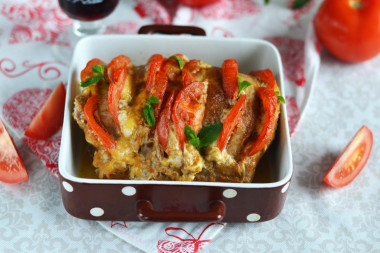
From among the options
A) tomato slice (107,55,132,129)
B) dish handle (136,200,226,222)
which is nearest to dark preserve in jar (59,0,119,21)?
tomato slice (107,55,132,129)

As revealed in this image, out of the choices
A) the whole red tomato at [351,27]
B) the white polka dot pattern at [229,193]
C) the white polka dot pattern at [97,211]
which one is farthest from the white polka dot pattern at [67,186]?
the whole red tomato at [351,27]

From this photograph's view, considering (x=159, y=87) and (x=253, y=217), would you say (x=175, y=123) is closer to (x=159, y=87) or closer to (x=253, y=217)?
(x=159, y=87)

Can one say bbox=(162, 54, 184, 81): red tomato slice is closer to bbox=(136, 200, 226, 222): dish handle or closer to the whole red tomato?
bbox=(136, 200, 226, 222): dish handle

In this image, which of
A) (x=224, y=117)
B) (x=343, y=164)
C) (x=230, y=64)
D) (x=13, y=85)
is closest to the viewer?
(x=224, y=117)

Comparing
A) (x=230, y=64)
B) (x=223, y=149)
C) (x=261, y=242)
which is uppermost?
(x=230, y=64)

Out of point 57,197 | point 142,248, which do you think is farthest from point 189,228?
point 57,197

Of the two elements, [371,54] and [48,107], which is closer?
[48,107]

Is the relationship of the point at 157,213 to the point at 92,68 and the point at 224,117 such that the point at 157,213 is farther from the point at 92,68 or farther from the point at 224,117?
the point at 92,68
